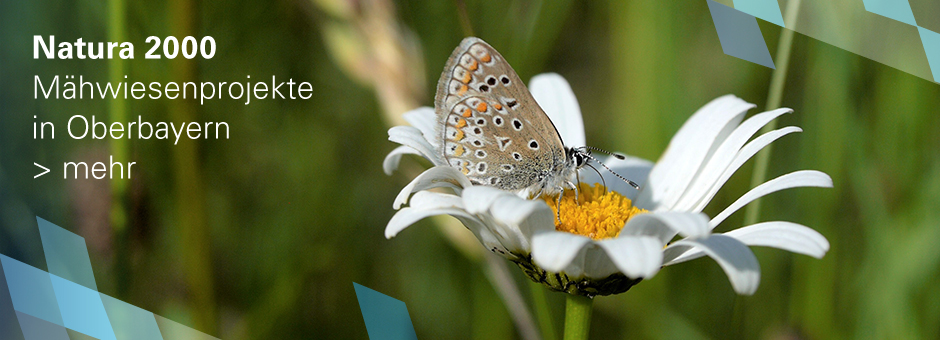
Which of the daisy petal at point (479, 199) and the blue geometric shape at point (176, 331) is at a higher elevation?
the daisy petal at point (479, 199)

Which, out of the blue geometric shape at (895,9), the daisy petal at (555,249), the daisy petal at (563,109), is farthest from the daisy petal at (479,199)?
the blue geometric shape at (895,9)

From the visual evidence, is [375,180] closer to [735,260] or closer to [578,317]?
[578,317]

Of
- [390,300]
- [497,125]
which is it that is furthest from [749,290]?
[390,300]

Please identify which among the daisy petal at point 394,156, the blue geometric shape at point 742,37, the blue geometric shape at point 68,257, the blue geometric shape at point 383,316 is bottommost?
the blue geometric shape at point 383,316

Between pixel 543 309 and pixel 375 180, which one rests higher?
pixel 375 180

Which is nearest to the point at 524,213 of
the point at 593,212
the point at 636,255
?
the point at 636,255

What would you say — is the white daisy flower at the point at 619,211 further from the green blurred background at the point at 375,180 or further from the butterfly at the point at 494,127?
the green blurred background at the point at 375,180

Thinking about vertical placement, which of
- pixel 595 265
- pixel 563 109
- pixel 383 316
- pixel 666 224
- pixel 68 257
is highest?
pixel 563 109
